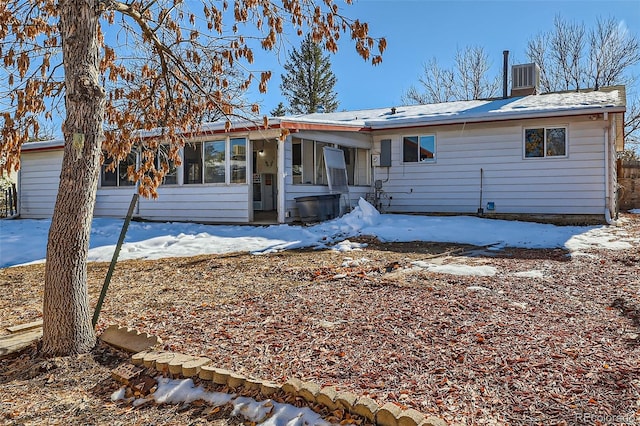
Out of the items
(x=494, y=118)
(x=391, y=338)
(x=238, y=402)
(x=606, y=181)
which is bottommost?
(x=238, y=402)

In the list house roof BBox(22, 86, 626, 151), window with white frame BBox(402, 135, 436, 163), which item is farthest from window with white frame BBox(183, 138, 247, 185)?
window with white frame BBox(402, 135, 436, 163)

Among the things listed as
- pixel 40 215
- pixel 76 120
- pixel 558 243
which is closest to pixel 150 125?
pixel 76 120

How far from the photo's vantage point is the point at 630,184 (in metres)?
17.6

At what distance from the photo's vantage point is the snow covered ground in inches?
321

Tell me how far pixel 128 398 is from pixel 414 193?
11.0 metres

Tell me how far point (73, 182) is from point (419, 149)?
10.8 m

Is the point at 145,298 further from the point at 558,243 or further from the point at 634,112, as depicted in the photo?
the point at 634,112

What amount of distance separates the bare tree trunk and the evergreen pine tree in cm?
Answer: 2694

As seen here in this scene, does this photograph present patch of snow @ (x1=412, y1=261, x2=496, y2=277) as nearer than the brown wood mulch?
No

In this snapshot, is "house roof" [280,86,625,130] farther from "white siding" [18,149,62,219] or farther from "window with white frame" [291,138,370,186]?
"white siding" [18,149,62,219]

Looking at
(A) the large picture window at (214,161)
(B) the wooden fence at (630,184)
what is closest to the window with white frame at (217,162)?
(A) the large picture window at (214,161)

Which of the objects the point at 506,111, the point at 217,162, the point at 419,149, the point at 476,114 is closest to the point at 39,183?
the point at 217,162

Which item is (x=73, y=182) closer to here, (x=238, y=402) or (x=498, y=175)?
(x=238, y=402)

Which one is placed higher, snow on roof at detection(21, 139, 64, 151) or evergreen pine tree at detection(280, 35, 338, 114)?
evergreen pine tree at detection(280, 35, 338, 114)
